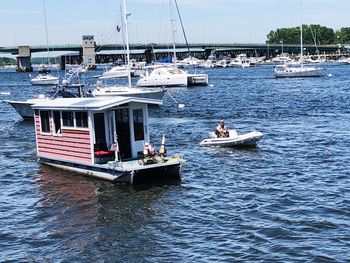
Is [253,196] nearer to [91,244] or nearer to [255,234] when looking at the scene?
[255,234]

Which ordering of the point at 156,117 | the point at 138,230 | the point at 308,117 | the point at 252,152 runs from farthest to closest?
the point at 156,117, the point at 308,117, the point at 252,152, the point at 138,230

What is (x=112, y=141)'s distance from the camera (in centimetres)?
2825

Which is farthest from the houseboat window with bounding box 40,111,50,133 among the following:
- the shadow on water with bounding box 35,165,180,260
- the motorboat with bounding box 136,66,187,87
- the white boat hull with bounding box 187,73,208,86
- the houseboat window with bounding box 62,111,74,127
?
the white boat hull with bounding box 187,73,208,86

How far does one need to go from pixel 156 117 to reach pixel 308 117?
578 inches

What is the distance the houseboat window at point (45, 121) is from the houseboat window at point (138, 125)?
5289 millimetres

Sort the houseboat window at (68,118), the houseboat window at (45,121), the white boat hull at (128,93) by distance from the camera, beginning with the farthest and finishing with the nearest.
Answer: the white boat hull at (128,93) < the houseboat window at (45,121) < the houseboat window at (68,118)

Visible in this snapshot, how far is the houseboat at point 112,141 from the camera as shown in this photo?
1059 inches

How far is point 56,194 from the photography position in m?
26.2

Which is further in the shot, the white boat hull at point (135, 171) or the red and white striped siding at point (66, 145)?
the red and white striped siding at point (66, 145)

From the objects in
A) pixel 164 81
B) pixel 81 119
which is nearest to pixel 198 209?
pixel 81 119

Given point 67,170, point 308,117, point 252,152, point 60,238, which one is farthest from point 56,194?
point 308,117

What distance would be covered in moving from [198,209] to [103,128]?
7.45 meters

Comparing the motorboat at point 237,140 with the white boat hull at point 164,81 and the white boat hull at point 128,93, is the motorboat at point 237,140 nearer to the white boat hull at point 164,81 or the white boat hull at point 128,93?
the white boat hull at point 128,93

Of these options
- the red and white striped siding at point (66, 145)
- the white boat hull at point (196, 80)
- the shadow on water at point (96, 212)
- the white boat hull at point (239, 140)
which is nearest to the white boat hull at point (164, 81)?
the white boat hull at point (196, 80)
